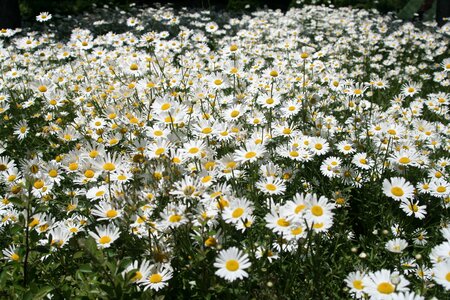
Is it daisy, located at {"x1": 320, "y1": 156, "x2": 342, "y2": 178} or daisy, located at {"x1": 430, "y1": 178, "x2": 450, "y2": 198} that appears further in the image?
daisy, located at {"x1": 320, "y1": 156, "x2": 342, "y2": 178}

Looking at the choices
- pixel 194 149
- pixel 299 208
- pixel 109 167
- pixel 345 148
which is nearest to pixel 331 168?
pixel 345 148

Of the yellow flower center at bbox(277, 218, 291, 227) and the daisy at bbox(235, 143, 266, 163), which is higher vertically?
the daisy at bbox(235, 143, 266, 163)

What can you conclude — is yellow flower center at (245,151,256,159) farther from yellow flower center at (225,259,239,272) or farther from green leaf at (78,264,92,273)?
green leaf at (78,264,92,273)

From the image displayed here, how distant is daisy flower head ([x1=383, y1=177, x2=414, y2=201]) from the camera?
2.28m

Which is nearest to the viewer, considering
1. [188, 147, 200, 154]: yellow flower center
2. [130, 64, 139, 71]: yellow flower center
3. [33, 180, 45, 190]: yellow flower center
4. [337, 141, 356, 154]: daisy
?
[188, 147, 200, 154]: yellow flower center

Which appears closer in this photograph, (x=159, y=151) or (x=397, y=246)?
(x=397, y=246)

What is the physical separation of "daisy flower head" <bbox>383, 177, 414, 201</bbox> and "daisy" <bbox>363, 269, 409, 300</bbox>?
0.63m

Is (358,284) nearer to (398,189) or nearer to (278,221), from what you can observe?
(278,221)

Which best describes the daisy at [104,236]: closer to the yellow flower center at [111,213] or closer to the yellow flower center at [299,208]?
the yellow flower center at [111,213]

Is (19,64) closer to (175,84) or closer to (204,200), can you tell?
(175,84)

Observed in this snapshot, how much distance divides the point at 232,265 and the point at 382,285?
632 mm

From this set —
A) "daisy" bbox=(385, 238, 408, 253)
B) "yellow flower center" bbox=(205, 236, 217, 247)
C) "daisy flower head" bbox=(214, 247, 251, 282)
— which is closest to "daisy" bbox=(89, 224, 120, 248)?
"yellow flower center" bbox=(205, 236, 217, 247)

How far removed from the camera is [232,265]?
179cm

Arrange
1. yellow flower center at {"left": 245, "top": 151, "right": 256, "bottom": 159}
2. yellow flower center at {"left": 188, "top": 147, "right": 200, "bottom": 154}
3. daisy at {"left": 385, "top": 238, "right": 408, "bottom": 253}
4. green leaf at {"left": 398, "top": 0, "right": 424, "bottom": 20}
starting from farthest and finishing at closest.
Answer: green leaf at {"left": 398, "top": 0, "right": 424, "bottom": 20} < yellow flower center at {"left": 188, "top": 147, "right": 200, "bottom": 154} < yellow flower center at {"left": 245, "top": 151, "right": 256, "bottom": 159} < daisy at {"left": 385, "top": 238, "right": 408, "bottom": 253}
